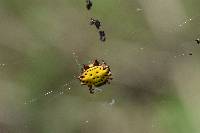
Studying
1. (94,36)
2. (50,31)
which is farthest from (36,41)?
(94,36)

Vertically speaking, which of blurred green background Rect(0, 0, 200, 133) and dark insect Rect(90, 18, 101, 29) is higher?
dark insect Rect(90, 18, 101, 29)

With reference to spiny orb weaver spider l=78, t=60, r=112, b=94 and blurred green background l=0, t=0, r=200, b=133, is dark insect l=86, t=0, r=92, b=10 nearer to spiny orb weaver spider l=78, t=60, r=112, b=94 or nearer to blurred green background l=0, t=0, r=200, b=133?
blurred green background l=0, t=0, r=200, b=133

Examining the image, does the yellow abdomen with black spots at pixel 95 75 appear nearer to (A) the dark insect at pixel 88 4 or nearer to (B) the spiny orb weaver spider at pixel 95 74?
(B) the spiny orb weaver spider at pixel 95 74

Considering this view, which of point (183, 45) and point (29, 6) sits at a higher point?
point (29, 6)

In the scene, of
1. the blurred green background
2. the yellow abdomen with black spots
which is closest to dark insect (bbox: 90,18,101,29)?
the blurred green background

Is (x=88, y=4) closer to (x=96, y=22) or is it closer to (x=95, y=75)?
(x=96, y=22)

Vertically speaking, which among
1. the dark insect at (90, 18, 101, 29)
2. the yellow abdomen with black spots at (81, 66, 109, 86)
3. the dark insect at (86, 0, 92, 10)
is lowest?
the yellow abdomen with black spots at (81, 66, 109, 86)

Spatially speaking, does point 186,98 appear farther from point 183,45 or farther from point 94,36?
point 94,36
